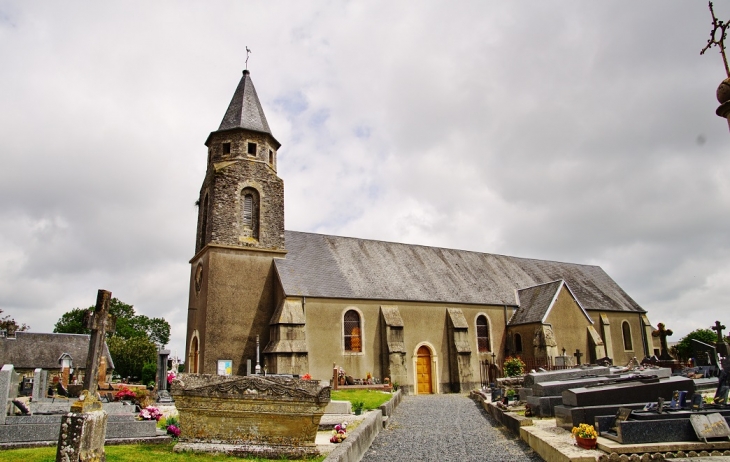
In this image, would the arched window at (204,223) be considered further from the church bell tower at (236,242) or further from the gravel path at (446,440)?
the gravel path at (446,440)

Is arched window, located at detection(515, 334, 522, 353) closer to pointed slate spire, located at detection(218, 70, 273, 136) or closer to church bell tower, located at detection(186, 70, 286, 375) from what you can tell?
church bell tower, located at detection(186, 70, 286, 375)

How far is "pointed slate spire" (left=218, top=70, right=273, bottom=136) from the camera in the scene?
90.9 feet

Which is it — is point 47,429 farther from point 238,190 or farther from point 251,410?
point 238,190

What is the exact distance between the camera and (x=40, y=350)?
137 ft

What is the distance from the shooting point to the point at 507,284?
34125mm

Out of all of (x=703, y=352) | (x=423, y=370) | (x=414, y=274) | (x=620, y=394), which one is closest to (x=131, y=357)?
(x=414, y=274)

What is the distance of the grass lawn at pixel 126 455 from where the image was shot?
7918 mm

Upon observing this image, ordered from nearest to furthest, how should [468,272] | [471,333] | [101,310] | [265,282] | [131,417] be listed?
1. [101,310]
2. [131,417]
3. [265,282]
4. [471,333]
5. [468,272]

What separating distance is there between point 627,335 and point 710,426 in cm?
3185

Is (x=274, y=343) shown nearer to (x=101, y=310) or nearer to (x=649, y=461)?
(x=101, y=310)

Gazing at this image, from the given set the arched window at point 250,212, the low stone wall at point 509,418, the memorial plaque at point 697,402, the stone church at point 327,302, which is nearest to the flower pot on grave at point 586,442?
the memorial plaque at point 697,402

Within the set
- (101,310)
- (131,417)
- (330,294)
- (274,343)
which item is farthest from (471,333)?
(101,310)

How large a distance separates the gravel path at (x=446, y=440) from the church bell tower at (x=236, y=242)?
10.8 m

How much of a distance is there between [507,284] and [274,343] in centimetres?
1728
